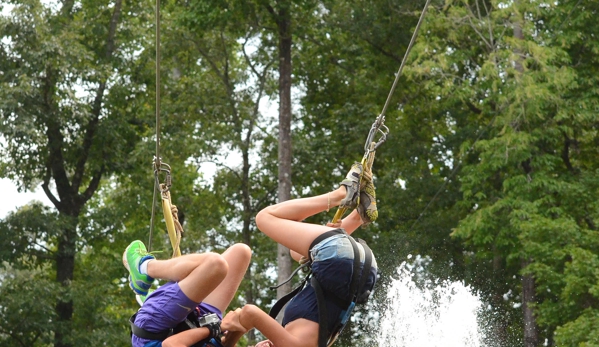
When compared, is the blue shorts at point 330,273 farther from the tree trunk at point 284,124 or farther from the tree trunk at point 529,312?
the tree trunk at point 529,312

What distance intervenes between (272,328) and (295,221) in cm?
50

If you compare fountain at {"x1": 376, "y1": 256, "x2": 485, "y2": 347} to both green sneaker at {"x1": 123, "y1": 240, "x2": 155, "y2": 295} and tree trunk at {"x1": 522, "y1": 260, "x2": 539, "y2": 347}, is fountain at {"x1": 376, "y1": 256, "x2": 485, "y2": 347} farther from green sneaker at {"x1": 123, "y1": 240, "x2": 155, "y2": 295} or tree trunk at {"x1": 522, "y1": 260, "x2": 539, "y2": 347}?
green sneaker at {"x1": 123, "y1": 240, "x2": 155, "y2": 295}

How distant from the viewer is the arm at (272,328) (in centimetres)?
421

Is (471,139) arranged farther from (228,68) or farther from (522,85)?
(228,68)

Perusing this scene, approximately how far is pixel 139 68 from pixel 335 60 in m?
3.93

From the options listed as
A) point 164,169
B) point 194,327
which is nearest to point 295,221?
point 194,327

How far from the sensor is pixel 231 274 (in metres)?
4.58

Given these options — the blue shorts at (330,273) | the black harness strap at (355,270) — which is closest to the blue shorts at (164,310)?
→ the blue shorts at (330,273)

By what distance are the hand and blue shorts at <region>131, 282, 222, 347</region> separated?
0.47 ft

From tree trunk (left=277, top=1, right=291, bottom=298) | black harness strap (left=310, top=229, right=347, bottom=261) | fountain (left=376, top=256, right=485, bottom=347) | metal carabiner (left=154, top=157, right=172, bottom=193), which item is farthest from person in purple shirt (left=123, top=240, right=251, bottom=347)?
tree trunk (left=277, top=1, right=291, bottom=298)

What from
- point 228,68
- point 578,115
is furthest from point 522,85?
point 228,68

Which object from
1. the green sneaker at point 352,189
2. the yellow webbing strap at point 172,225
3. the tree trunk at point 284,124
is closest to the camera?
the green sneaker at point 352,189

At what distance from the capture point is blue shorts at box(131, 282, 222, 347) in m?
4.35

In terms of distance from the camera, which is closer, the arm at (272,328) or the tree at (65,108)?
the arm at (272,328)
